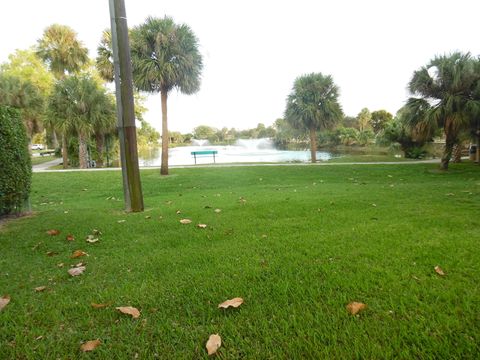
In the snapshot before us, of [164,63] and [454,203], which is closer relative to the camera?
[454,203]

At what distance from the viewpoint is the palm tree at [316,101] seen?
17562 mm

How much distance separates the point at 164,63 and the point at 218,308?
11935 mm

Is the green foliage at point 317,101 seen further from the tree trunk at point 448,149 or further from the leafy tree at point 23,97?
the leafy tree at point 23,97

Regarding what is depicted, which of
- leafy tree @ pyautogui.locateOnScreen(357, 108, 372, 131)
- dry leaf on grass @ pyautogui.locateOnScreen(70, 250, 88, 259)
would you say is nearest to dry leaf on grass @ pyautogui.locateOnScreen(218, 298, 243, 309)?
dry leaf on grass @ pyautogui.locateOnScreen(70, 250, 88, 259)

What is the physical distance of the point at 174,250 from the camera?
3.04 m

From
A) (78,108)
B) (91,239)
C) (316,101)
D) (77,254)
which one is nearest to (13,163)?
(91,239)

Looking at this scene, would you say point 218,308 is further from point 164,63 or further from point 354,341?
point 164,63

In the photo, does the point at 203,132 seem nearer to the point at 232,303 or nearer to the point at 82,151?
the point at 82,151

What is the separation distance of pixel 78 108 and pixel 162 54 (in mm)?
9819

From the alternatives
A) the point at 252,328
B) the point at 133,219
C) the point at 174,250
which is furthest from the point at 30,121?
the point at 252,328

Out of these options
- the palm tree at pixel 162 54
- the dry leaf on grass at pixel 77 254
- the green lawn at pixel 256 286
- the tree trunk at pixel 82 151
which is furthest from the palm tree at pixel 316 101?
the dry leaf on grass at pixel 77 254

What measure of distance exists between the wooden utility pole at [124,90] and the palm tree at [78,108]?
1532 centimetres

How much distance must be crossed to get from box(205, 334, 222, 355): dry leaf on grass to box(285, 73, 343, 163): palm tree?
673 inches

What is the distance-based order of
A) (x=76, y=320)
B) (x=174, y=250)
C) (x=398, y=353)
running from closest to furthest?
(x=398, y=353)
(x=76, y=320)
(x=174, y=250)
